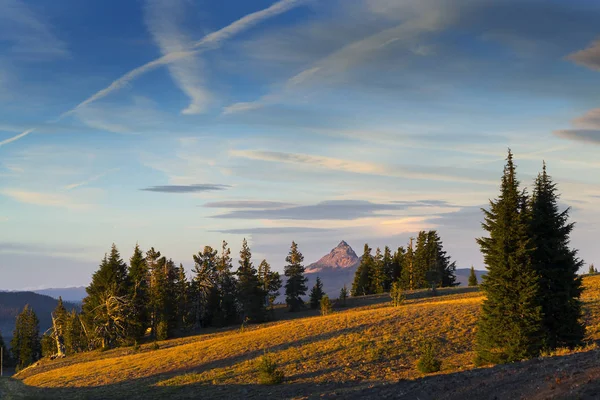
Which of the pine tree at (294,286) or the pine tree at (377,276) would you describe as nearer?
the pine tree at (294,286)

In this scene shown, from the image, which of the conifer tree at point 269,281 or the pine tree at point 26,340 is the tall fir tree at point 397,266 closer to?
the conifer tree at point 269,281

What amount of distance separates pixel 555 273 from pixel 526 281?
85.8 inches

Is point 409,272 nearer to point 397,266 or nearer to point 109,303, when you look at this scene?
point 397,266

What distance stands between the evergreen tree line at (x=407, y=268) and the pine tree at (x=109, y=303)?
5509 cm

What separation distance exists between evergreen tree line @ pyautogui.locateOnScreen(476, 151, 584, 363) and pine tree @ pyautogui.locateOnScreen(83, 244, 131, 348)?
55.3 metres

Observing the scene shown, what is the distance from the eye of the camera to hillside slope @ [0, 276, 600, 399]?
58.4 ft

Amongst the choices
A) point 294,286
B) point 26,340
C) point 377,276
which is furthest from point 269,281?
point 26,340

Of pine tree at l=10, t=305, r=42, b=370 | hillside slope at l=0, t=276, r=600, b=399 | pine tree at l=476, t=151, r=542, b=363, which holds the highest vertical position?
pine tree at l=476, t=151, r=542, b=363

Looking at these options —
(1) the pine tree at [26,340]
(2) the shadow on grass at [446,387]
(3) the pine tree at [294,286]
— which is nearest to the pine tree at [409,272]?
(3) the pine tree at [294,286]

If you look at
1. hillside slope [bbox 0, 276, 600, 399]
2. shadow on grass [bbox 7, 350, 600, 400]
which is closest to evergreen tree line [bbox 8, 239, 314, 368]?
hillside slope [bbox 0, 276, 600, 399]

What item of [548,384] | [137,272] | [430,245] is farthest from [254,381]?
[430,245]

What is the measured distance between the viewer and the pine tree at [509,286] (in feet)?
80.4

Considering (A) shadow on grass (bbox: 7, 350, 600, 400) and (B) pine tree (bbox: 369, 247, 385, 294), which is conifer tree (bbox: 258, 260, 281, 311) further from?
(A) shadow on grass (bbox: 7, 350, 600, 400)

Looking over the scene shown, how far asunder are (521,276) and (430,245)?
260 feet
